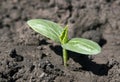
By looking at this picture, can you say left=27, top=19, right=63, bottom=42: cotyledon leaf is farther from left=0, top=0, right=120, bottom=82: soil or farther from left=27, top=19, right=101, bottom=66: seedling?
left=0, top=0, right=120, bottom=82: soil

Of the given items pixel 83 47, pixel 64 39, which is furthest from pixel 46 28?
pixel 83 47

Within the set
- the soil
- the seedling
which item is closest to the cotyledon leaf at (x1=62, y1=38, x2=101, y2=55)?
the seedling

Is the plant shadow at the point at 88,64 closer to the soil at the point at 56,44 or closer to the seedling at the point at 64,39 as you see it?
the soil at the point at 56,44

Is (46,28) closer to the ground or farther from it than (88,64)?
farther from it

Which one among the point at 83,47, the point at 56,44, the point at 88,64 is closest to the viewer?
the point at 83,47

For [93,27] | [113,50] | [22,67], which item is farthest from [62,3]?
[22,67]

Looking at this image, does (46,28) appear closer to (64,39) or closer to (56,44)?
(64,39)
